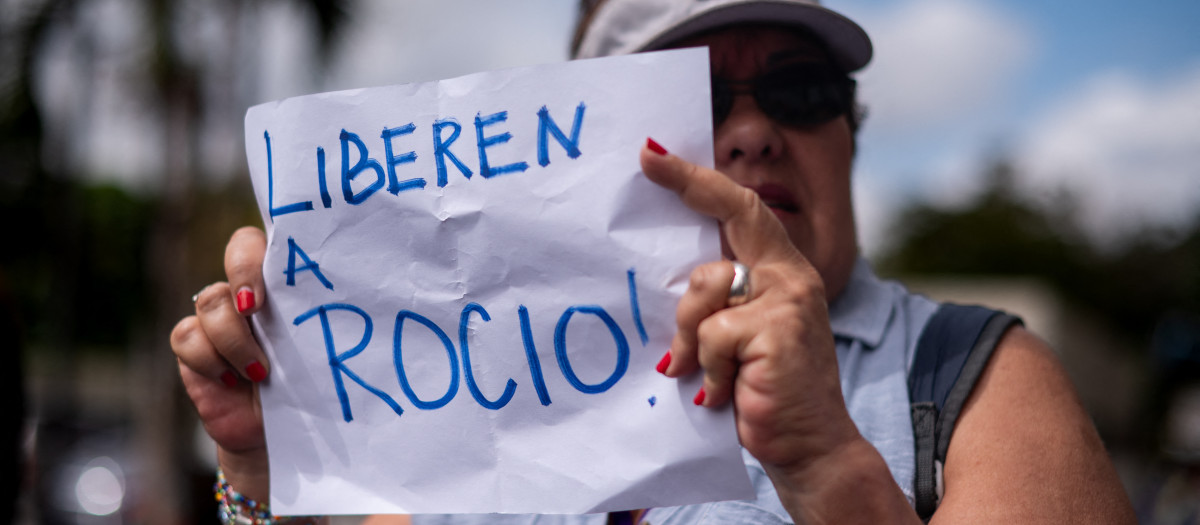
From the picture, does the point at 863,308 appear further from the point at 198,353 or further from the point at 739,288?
the point at 198,353

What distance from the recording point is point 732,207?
3.76ft

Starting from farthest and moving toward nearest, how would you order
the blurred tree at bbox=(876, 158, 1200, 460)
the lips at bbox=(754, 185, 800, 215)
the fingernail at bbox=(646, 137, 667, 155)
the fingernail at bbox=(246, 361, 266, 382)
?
1. the blurred tree at bbox=(876, 158, 1200, 460)
2. the lips at bbox=(754, 185, 800, 215)
3. the fingernail at bbox=(246, 361, 266, 382)
4. the fingernail at bbox=(646, 137, 667, 155)

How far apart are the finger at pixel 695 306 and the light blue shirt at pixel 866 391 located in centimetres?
27

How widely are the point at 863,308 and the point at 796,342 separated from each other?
604 mm

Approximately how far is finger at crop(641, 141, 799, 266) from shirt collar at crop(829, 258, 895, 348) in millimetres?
443

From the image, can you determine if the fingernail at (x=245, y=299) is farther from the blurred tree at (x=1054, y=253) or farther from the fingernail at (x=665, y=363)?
the blurred tree at (x=1054, y=253)

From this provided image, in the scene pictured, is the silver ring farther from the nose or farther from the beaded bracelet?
the beaded bracelet

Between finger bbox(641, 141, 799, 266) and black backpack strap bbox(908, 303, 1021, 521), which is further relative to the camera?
black backpack strap bbox(908, 303, 1021, 521)

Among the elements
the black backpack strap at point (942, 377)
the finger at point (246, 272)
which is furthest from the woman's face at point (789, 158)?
the finger at point (246, 272)

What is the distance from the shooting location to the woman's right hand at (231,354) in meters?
1.42

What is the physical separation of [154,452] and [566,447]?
8733 mm

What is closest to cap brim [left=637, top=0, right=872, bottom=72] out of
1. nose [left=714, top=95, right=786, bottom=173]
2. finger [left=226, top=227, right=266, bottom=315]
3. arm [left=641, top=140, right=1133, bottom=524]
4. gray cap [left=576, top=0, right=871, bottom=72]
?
gray cap [left=576, top=0, right=871, bottom=72]

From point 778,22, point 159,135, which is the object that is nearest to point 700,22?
point 778,22

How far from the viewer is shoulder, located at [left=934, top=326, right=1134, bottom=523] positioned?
3.97 feet
